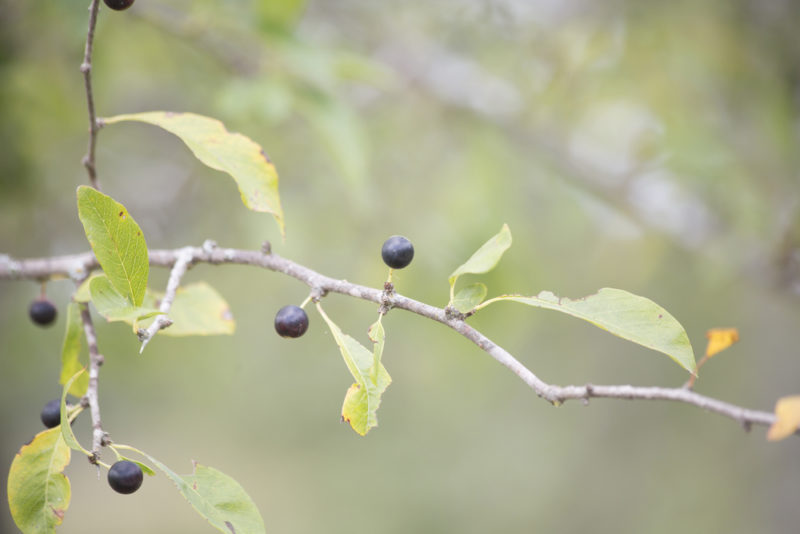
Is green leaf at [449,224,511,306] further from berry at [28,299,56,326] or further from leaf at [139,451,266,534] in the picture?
berry at [28,299,56,326]

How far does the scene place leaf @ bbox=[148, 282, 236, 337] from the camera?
127cm

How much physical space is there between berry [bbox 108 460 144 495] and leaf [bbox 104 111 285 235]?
506 millimetres

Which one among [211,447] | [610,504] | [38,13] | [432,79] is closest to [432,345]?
[432,79]

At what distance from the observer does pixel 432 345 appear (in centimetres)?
324

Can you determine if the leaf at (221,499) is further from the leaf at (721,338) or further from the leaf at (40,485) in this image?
the leaf at (721,338)

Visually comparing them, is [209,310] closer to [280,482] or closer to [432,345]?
[432,345]

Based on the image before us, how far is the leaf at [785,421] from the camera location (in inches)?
31.1

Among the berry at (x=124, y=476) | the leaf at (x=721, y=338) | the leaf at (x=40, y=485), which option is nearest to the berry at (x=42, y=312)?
the leaf at (x=40, y=485)

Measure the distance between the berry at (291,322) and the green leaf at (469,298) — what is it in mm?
278

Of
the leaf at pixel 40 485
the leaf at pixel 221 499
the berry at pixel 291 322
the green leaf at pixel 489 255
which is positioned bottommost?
the leaf at pixel 40 485

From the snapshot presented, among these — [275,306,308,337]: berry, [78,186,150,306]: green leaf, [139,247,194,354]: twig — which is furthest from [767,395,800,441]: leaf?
[78,186,150,306]: green leaf

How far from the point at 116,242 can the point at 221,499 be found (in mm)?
458

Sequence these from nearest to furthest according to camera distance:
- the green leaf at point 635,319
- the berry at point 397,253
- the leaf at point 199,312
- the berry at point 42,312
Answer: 1. the green leaf at point 635,319
2. the berry at point 397,253
3. the leaf at point 199,312
4. the berry at point 42,312

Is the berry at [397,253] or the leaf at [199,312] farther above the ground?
the berry at [397,253]
